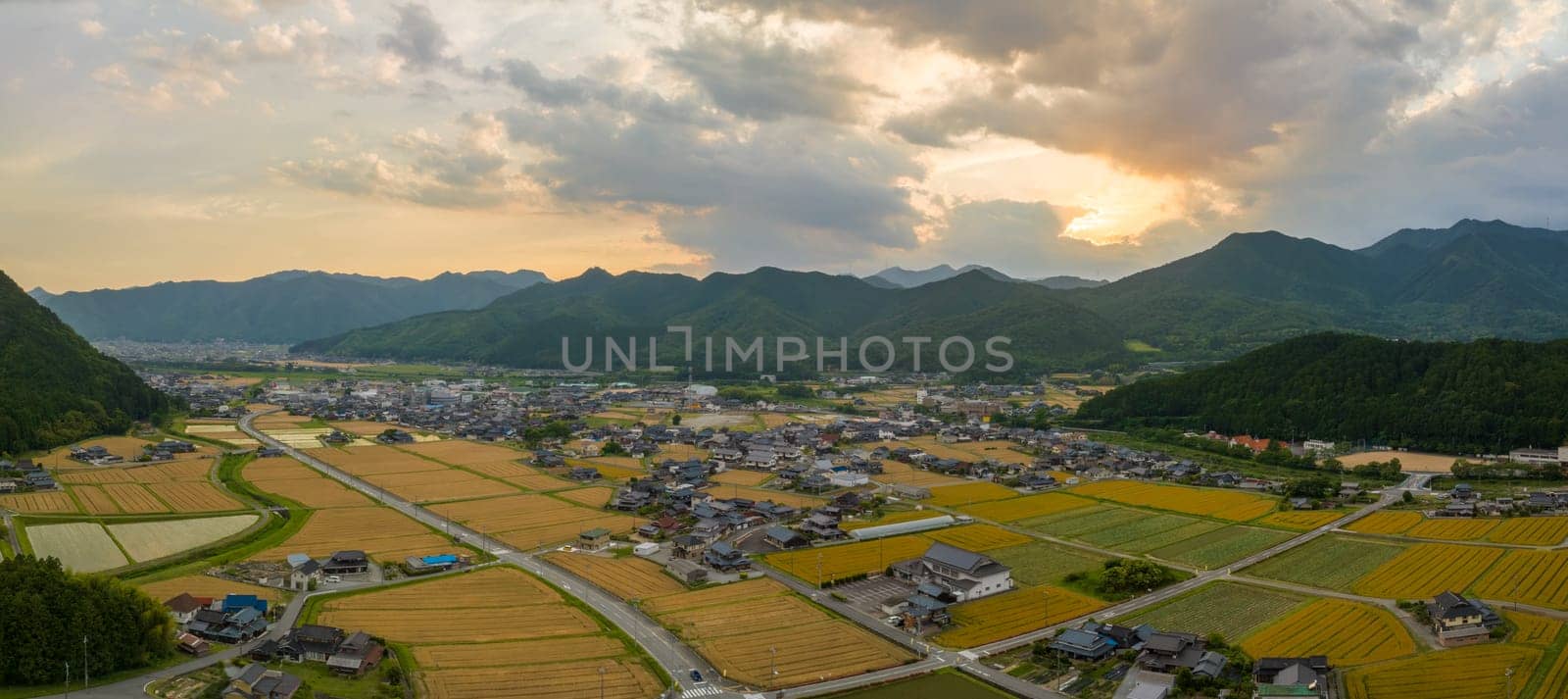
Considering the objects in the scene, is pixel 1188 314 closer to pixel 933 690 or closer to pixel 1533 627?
pixel 1533 627

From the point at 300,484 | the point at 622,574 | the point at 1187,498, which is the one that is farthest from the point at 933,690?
the point at 300,484

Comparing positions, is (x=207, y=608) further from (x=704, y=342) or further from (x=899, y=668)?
(x=704, y=342)

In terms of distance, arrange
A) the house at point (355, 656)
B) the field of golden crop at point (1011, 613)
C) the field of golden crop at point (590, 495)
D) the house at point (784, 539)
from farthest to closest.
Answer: the field of golden crop at point (590, 495), the house at point (784, 539), the field of golden crop at point (1011, 613), the house at point (355, 656)

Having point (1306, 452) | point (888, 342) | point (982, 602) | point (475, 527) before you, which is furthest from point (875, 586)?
point (888, 342)

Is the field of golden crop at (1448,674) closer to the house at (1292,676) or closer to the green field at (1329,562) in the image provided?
the house at (1292,676)

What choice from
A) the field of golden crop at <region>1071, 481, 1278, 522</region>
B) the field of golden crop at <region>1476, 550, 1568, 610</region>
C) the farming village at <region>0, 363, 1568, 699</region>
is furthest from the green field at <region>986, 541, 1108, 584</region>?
the field of golden crop at <region>1476, 550, 1568, 610</region>

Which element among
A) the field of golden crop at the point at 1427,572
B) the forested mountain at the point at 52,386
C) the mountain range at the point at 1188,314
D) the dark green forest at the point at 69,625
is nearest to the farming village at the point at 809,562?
the field of golden crop at the point at 1427,572
